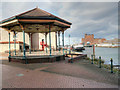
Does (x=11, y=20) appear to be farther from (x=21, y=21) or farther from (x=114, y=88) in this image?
(x=114, y=88)

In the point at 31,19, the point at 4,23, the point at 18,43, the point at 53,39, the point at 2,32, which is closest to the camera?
the point at 31,19

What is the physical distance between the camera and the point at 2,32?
24.6 meters

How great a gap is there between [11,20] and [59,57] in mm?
6444

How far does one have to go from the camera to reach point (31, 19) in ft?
29.5

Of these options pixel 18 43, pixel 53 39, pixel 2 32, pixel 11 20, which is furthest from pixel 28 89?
pixel 2 32

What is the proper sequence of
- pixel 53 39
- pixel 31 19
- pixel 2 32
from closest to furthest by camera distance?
pixel 31 19
pixel 2 32
pixel 53 39

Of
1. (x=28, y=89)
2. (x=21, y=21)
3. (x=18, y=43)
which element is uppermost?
(x=21, y=21)

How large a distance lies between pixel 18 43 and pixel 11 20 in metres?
14.4

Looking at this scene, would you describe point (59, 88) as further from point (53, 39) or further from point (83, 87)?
point (53, 39)

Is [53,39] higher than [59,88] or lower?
higher

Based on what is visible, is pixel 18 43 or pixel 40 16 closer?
pixel 40 16

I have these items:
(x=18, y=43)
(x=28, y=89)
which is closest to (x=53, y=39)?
(x=18, y=43)

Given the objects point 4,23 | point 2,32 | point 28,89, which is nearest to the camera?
point 28,89

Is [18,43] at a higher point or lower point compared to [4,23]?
lower
